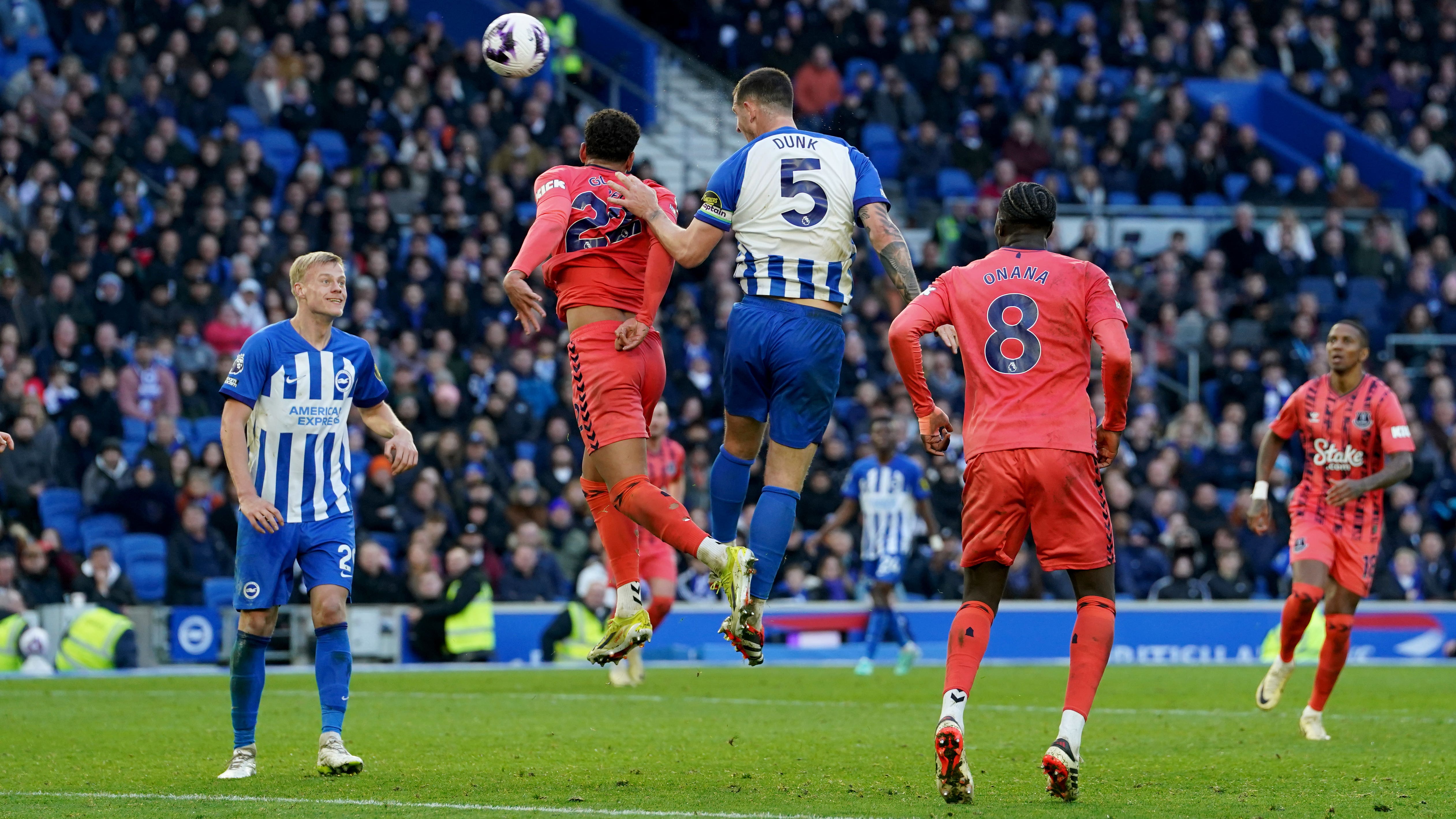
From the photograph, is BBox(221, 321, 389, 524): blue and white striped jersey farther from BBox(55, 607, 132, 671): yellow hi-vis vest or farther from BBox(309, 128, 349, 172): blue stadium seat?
BBox(309, 128, 349, 172): blue stadium seat

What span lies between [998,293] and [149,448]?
1383 cm

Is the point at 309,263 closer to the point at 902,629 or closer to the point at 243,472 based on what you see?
the point at 243,472

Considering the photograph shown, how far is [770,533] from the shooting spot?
9.09 metres

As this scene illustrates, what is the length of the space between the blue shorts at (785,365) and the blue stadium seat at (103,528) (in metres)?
12.3

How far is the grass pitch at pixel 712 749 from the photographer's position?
7.81 m

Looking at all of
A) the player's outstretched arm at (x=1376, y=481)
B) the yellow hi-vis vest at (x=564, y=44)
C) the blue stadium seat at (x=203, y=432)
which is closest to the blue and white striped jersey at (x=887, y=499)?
the blue stadium seat at (x=203, y=432)

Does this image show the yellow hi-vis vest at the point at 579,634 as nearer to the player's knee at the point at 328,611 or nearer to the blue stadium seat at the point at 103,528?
the blue stadium seat at the point at 103,528

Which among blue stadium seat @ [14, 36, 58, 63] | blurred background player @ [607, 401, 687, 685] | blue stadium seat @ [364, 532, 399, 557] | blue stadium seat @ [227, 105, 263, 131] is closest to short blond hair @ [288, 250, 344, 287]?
blurred background player @ [607, 401, 687, 685]

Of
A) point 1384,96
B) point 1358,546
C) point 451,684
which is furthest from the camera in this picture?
point 1384,96

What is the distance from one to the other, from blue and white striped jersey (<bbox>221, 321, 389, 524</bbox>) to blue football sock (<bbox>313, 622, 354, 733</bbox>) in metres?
0.61

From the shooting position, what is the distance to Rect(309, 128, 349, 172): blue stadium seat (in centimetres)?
2397

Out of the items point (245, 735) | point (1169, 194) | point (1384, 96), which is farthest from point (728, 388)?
point (1384, 96)

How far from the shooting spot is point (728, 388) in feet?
30.0

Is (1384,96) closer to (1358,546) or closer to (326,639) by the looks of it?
(1358,546)
